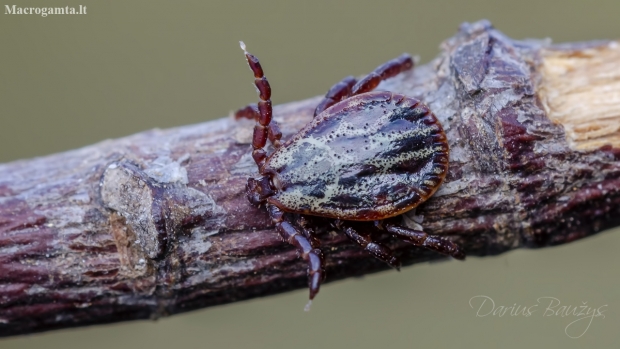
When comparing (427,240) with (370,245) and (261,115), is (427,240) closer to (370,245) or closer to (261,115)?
(370,245)

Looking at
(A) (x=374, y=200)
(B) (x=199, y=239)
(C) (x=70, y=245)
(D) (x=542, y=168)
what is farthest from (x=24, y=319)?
(D) (x=542, y=168)

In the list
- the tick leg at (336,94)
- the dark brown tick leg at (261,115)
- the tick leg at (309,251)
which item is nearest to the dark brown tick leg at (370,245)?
the tick leg at (309,251)

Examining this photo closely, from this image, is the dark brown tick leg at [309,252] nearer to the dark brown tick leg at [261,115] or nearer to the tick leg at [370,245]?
the tick leg at [370,245]

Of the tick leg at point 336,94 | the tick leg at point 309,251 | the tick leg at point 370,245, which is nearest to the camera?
the tick leg at point 309,251

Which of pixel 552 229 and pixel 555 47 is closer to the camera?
pixel 552 229

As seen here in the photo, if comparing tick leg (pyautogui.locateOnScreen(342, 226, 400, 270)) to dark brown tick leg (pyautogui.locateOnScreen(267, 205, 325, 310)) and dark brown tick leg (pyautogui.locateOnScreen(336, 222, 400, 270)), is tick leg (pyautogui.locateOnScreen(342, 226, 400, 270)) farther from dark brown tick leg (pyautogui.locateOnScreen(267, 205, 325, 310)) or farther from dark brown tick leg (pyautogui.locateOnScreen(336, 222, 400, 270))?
dark brown tick leg (pyautogui.locateOnScreen(267, 205, 325, 310))

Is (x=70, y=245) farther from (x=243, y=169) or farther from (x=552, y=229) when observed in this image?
(x=552, y=229)
